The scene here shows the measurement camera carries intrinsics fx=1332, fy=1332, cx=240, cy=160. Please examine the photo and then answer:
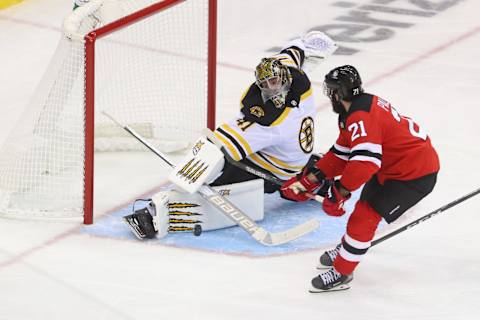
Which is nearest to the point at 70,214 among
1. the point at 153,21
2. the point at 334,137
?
the point at 153,21

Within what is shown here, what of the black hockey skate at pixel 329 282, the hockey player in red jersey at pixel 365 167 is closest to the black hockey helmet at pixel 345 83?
the hockey player in red jersey at pixel 365 167

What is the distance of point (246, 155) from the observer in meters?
4.95

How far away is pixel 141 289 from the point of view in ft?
15.0

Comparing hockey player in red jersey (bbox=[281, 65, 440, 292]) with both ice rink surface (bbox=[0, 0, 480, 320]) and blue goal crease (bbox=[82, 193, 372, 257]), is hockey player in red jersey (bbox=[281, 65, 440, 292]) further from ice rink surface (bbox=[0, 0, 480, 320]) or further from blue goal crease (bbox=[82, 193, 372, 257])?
blue goal crease (bbox=[82, 193, 372, 257])

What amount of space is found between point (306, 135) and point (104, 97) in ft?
3.03

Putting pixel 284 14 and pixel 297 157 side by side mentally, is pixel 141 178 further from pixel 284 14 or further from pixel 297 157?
pixel 284 14

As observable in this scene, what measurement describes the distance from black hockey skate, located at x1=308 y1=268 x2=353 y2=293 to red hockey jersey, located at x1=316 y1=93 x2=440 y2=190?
35cm

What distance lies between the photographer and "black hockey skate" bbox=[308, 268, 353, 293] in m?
4.52

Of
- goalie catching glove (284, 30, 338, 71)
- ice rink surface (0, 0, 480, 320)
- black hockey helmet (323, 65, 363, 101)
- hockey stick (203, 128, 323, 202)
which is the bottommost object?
ice rink surface (0, 0, 480, 320)

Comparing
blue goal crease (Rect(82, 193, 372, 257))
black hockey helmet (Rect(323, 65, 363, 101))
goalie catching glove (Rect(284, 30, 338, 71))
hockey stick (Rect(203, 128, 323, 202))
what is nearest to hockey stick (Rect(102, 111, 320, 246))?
blue goal crease (Rect(82, 193, 372, 257))

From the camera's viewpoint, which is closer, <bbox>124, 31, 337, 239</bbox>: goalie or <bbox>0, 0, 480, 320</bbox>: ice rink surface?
<bbox>0, 0, 480, 320</bbox>: ice rink surface

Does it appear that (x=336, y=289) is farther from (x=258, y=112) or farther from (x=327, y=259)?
(x=258, y=112)

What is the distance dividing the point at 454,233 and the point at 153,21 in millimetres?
1540

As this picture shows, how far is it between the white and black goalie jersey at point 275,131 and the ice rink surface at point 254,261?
342mm
